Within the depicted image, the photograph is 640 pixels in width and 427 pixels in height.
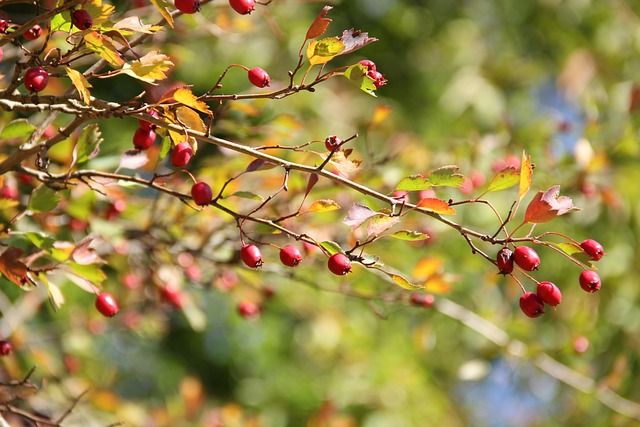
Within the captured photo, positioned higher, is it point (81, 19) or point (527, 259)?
point (81, 19)

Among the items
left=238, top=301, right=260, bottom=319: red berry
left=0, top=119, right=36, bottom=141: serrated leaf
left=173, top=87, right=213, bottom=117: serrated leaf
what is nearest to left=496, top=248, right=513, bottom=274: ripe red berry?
left=173, top=87, right=213, bottom=117: serrated leaf

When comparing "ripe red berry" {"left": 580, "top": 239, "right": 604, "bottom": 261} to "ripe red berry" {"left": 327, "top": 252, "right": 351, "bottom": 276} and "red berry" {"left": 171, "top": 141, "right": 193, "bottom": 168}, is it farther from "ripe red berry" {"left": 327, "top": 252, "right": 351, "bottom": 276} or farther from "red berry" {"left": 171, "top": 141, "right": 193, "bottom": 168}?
"red berry" {"left": 171, "top": 141, "right": 193, "bottom": 168}

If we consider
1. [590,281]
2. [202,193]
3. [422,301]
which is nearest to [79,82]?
[202,193]

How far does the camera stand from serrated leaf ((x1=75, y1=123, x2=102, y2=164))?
0.94 meters

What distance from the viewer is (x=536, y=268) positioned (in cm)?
75

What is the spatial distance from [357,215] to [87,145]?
15.2 inches

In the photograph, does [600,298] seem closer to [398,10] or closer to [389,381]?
[389,381]

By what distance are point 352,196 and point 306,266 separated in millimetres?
163

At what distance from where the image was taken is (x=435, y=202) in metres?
0.77

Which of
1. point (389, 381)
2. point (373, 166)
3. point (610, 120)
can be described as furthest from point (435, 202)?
point (389, 381)

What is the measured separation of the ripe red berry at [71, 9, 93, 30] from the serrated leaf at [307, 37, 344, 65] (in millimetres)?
215

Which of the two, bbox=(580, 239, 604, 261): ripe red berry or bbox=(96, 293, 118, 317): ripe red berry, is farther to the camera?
bbox=(96, 293, 118, 317): ripe red berry

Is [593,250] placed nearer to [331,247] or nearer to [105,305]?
[331,247]

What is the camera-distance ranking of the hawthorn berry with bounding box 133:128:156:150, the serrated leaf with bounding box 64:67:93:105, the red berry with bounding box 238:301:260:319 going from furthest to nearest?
1. the red berry with bounding box 238:301:260:319
2. the hawthorn berry with bounding box 133:128:156:150
3. the serrated leaf with bounding box 64:67:93:105
